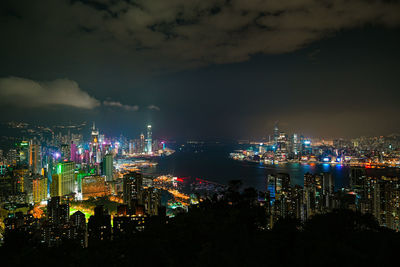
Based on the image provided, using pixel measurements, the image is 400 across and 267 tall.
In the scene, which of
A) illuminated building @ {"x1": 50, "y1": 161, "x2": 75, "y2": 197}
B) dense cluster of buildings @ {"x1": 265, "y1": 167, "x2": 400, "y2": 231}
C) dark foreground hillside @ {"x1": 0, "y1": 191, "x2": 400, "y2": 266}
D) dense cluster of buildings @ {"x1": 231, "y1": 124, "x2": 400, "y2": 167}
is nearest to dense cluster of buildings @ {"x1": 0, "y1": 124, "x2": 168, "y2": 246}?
illuminated building @ {"x1": 50, "y1": 161, "x2": 75, "y2": 197}

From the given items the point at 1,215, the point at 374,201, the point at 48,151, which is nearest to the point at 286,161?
the point at 374,201

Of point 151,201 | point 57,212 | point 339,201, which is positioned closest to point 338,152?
point 339,201

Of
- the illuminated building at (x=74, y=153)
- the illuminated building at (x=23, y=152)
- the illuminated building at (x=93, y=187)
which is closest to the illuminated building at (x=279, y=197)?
the illuminated building at (x=93, y=187)

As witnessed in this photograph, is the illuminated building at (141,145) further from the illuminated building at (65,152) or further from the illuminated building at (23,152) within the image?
the illuminated building at (23,152)

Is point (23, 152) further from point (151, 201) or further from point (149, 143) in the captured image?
point (149, 143)

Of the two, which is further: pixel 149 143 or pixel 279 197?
pixel 149 143

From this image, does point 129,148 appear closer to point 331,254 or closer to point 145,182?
point 145,182
